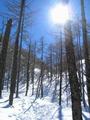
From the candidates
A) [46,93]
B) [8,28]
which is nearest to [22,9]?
[8,28]

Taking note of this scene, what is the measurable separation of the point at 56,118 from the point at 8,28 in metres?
7.47

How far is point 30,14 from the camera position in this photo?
20641mm

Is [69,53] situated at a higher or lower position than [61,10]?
lower

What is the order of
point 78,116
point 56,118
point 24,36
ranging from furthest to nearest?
point 24,36, point 56,118, point 78,116

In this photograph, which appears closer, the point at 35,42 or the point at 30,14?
the point at 30,14

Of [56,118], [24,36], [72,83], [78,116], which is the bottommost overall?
[56,118]

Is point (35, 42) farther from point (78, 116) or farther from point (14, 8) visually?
point (78, 116)

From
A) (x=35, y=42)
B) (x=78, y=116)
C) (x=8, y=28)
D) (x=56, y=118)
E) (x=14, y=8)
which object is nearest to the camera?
(x=78, y=116)

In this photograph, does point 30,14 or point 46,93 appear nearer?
point 30,14

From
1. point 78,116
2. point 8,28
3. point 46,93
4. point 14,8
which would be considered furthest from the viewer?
point 46,93

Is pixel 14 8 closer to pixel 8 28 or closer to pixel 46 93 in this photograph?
pixel 8 28

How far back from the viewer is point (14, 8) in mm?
19359

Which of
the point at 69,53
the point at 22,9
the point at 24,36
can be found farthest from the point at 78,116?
the point at 24,36

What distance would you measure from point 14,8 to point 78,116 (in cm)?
1472
